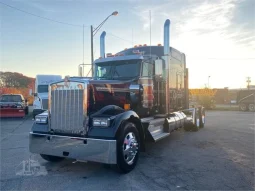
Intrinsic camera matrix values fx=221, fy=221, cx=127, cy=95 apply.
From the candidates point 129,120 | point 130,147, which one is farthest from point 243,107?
point 130,147

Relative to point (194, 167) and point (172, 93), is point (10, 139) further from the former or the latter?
point (194, 167)

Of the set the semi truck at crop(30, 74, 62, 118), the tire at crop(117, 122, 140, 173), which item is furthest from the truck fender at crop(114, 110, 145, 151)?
the semi truck at crop(30, 74, 62, 118)

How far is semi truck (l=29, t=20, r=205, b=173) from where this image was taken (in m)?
4.31

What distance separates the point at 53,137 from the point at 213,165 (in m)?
3.68

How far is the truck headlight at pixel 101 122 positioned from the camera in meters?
4.32

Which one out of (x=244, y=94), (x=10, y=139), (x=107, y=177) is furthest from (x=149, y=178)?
(x=244, y=94)

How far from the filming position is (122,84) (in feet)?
18.0

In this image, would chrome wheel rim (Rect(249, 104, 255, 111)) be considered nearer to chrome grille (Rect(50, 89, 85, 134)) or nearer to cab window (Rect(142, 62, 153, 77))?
cab window (Rect(142, 62, 153, 77))

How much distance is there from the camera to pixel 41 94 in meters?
15.3

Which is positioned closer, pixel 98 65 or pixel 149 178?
pixel 149 178

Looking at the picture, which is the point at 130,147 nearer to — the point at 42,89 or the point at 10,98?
the point at 42,89

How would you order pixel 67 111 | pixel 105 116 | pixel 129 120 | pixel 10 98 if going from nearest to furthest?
1. pixel 105 116
2. pixel 67 111
3. pixel 129 120
4. pixel 10 98

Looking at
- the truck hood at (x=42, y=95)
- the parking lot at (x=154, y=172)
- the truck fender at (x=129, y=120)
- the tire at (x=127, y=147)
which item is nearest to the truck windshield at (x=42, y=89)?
the truck hood at (x=42, y=95)

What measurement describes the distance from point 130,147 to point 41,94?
12170 mm
